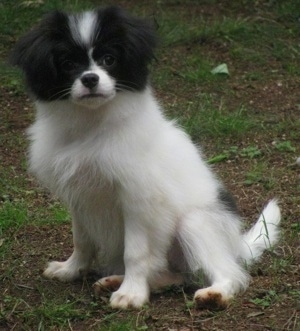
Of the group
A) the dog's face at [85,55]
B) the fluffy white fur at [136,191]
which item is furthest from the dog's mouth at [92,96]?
the fluffy white fur at [136,191]

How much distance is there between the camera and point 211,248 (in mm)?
4281

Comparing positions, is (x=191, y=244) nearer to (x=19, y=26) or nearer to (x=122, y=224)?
(x=122, y=224)

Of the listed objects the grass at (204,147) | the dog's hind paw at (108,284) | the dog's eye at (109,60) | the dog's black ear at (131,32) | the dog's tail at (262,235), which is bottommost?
the grass at (204,147)

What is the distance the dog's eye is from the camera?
3957mm

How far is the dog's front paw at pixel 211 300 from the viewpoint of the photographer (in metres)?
4.04

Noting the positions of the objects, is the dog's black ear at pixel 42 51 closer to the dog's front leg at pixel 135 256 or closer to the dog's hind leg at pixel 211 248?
the dog's front leg at pixel 135 256

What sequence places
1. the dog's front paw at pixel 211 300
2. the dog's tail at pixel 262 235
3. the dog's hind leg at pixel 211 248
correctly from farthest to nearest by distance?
the dog's tail at pixel 262 235, the dog's hind leg at pixel 211 248, the dog's front paw at pixel 211 300

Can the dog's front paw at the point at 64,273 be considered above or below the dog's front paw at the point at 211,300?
below

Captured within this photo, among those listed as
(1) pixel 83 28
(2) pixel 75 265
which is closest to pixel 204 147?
(2) pixel 75 265

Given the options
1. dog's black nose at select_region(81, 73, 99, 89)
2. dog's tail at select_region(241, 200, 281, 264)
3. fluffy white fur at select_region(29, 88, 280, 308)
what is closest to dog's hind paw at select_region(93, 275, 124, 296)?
fluffy white fur at select_region(29, 88, 280, 308)

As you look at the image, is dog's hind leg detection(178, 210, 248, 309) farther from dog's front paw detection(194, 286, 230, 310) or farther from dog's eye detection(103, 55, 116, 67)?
dog's eye detection(103, 55, 116, 67)

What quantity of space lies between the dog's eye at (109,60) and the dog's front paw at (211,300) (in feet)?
3.57

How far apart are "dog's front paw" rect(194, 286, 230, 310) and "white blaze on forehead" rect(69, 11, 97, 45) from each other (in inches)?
47.9

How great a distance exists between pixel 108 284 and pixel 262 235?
0.92 m
